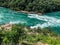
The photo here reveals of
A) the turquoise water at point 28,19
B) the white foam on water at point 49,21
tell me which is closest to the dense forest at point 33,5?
the turquoise water at point 28,19

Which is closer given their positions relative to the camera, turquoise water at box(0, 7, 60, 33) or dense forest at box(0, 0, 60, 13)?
turquoise water at box(0, 7, 60, 33)

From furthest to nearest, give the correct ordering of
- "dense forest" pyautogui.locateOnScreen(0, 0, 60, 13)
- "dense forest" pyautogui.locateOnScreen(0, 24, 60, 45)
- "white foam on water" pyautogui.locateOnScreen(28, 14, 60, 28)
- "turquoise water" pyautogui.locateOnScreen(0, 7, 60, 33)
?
"dense forest" pyautogui.locateOnScreen(0, 0, 60, 13) < "turquoise water" pyautogui.locateOnScreen(0, 7, 60, 33) < "white foam on water" pyautogui.locateOnScreen(28, 14, 60, 28) < "dense forest" pyautogui.locateOnScreen(0, 24, 60, 45)

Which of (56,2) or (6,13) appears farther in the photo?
(56,2)

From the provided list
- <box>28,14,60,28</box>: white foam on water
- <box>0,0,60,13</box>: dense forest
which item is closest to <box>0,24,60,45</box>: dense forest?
<box>28,14,60,28</box>: white foam on water

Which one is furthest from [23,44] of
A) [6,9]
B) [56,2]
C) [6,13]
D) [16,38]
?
[56,2]

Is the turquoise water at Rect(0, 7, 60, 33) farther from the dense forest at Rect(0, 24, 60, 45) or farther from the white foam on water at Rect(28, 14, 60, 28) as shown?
the dense forest at Rect(0, 24, 60, 45)

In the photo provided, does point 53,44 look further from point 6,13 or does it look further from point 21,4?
point 21,4

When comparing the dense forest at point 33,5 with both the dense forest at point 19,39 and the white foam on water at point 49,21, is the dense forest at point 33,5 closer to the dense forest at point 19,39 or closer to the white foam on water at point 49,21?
the white foam on water at point 49,21

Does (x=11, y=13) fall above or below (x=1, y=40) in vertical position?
below

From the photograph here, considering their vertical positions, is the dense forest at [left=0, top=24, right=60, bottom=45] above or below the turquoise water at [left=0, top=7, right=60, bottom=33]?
above
